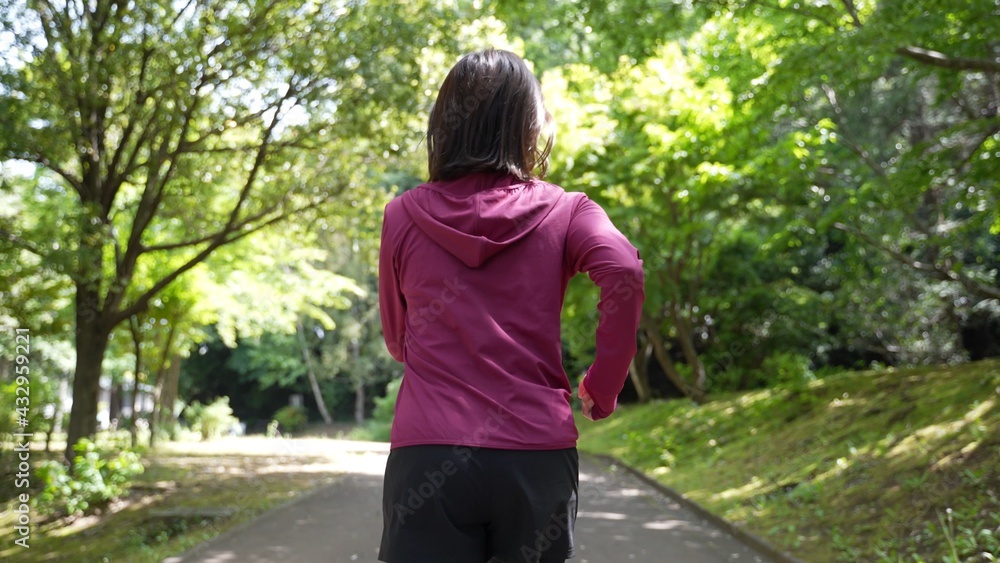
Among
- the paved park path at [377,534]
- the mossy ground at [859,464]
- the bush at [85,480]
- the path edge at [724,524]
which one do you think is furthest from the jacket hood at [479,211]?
the bush at [85,480]

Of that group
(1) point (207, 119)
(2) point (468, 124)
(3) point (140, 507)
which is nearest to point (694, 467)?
(3) point (140, 507)

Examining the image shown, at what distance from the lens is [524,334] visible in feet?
6.46

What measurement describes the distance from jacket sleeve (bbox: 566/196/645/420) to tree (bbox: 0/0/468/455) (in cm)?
908

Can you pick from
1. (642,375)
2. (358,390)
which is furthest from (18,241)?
(358,390)

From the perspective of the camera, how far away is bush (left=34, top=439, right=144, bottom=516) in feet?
34.0

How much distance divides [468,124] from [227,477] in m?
13.4

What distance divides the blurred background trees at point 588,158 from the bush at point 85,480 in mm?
1956

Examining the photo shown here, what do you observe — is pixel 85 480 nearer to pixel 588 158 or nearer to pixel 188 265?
pixel 188 265

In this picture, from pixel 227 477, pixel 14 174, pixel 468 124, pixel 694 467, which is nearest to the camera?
pixel 468 124

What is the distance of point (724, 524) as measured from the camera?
29.1 feet

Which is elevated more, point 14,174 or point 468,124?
point 14,174

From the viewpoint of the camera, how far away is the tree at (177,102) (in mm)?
10398

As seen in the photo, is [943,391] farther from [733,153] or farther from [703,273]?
[703,273]

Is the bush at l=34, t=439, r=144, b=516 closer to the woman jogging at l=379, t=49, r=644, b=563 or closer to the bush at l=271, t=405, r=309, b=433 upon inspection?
the woman jogging at l=379, t=49, r=644, b=563
